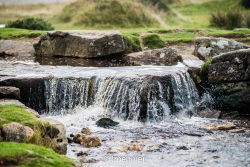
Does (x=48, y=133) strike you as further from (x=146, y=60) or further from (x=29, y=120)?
(x=146, y=60)

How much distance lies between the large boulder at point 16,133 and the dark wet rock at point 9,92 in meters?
3.96

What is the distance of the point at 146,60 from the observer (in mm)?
18984

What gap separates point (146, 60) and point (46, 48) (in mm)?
5375

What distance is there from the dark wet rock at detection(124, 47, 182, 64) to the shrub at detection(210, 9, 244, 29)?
9350 millimetres

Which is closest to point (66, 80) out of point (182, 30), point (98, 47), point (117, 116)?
point (117, 116)

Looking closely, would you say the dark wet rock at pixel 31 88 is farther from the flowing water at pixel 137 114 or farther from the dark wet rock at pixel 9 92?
the dark wet rock at pixel 9 92

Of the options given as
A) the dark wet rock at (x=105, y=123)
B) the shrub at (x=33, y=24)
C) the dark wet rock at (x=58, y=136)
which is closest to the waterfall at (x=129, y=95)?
the dark wet rock at (x=105, y=123)

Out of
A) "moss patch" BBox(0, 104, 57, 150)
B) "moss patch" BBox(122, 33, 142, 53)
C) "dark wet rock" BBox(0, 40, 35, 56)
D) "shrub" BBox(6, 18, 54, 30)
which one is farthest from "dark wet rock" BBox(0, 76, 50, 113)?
"shrub" BBox(6, 18, 54, 30)

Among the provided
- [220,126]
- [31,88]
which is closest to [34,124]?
[31,88]

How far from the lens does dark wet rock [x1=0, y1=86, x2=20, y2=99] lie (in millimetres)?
12555

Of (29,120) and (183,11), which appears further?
(183,11)

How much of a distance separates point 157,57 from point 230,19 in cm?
1004

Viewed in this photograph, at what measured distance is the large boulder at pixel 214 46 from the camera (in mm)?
18672

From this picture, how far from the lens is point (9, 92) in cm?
1275
